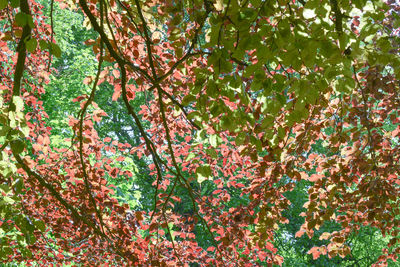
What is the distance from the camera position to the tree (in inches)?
75.8

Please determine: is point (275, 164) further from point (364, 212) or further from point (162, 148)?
point (162, 148)

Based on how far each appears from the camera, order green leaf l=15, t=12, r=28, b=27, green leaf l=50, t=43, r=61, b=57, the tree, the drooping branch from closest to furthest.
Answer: green leaf l=15, t=12, r=28, b=27 < the tree < green leaf l=50, t=43, r=61, b=57 < the drooping branch

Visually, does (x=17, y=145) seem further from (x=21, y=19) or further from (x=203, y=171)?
(x=203, y=171)

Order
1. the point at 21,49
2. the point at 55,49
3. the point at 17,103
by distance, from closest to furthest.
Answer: the point at 55,49 → the point at 17,103 → the point at 21,49

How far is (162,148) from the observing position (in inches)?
195

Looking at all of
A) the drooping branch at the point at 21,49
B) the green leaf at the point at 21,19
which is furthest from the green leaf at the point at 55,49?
the drooping branch at the point at 21,49

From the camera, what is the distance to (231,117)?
2344 millimetres

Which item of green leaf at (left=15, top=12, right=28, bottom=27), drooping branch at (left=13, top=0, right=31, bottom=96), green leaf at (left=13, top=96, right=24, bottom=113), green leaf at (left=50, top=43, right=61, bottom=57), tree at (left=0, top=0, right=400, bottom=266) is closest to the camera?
green leaf at (left=15, top=12, right=28, bottom=27)

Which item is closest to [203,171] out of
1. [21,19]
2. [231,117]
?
[231,117]

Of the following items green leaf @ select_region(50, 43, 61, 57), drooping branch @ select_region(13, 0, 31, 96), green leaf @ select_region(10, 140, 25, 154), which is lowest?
green leaf @ select_region(10, 140, 25, 154)

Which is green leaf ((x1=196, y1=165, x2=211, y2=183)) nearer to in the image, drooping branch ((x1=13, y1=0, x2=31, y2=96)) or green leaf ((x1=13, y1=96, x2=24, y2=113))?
green leaf ((x1=13, y1=96, x2=24, y2=113))

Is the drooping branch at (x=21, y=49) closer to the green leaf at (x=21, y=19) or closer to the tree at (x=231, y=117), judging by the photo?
the tree at (x=231, y=117)

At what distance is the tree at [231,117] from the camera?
6.32 ft

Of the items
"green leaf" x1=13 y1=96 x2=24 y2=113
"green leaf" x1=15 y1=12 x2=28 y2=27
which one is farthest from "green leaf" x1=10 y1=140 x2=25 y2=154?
"green leaf" x1=15 y1=12 x2=28 y2=27
